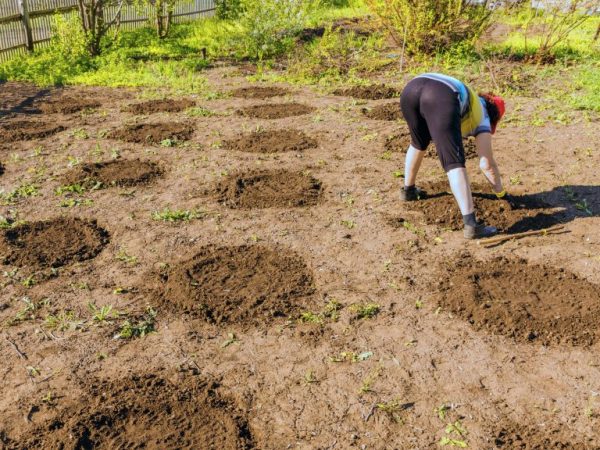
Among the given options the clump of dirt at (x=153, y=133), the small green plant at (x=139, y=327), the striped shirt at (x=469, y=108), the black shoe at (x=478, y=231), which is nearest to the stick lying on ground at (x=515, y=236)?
the black shoe at (x=478, y=231)

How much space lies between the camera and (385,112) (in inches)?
340

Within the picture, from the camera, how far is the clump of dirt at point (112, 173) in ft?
20.8

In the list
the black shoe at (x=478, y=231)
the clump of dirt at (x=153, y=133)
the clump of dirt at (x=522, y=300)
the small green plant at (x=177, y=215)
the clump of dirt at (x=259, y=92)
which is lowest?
the clump of dirt at (x=259, y=92)

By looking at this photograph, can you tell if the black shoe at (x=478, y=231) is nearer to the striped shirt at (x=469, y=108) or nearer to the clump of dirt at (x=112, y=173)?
the striped shirt at (x=469, y=108)

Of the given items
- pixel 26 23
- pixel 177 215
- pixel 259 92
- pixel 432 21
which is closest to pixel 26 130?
pixel 259 92

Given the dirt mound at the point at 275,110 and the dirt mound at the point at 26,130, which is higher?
the dirt mound at the point at 275,110

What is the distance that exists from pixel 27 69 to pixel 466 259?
1069 centimetres

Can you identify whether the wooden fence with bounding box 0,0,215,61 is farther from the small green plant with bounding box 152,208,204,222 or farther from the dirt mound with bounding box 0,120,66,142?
the small green plant with bounding box 152,208,204,222

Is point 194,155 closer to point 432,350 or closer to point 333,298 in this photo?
point 333,298

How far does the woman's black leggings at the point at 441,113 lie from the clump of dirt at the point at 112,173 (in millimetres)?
3004

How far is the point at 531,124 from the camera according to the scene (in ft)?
26.1

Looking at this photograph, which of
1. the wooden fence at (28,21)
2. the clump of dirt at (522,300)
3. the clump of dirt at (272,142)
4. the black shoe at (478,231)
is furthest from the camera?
the wooden fence at (28,21)

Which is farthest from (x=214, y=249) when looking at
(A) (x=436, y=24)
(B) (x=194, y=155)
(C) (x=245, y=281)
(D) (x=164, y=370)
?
(A) (x=436, y=24)

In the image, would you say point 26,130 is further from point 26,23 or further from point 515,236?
point 26,23
